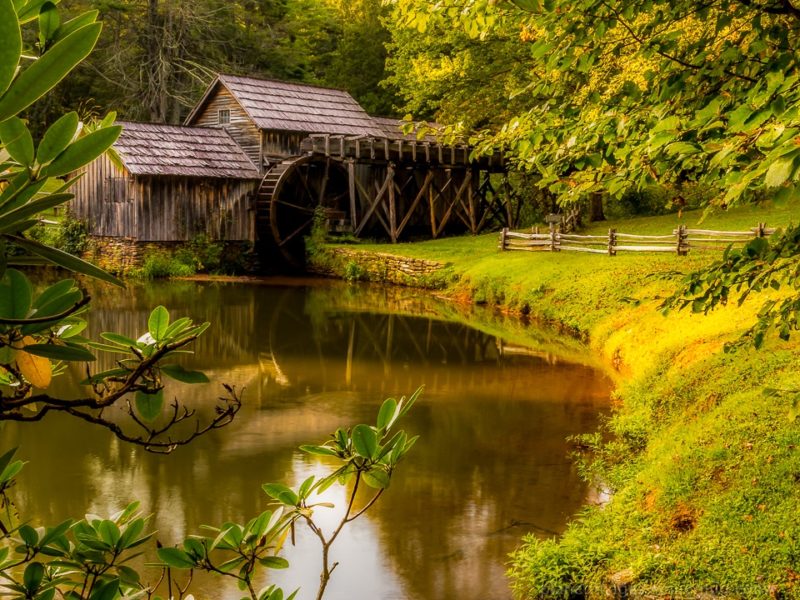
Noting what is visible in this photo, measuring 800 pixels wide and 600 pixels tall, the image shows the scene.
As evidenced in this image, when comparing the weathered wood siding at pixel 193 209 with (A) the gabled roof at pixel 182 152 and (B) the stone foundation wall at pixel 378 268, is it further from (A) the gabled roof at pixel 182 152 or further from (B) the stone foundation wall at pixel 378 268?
(B) the stone foundation wall at pixel 378 268

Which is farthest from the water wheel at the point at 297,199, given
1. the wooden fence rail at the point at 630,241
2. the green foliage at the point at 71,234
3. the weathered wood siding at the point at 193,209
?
the wooden fence rail at the point at 630,241

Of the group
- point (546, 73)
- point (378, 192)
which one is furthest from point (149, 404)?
point (378, 192)

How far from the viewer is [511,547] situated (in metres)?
7.34

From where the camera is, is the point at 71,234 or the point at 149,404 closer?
the point at 149,404

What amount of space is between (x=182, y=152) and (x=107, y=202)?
9.31 feet

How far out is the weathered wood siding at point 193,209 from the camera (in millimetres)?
27719

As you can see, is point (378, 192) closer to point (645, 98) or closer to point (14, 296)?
point (645, 98)

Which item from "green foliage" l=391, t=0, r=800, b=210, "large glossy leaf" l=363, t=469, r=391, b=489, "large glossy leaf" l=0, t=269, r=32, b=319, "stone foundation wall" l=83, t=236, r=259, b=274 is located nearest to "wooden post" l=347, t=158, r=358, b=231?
"stone foundation wall" l=83, t=236, r=259, b=274

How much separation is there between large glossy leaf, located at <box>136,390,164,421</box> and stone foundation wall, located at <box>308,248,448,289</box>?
22.4m

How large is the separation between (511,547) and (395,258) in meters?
19.3

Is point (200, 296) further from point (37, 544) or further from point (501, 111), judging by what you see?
point (37, 544)

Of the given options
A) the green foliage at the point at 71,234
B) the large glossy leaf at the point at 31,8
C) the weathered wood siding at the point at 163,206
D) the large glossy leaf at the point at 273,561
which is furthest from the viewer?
the green foliage at the point at 71,234

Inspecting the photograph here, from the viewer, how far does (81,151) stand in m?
1.02

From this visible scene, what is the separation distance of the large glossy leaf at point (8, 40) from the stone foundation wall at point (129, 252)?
90.8 feet
